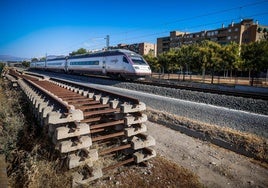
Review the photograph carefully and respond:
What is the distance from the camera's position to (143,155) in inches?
176

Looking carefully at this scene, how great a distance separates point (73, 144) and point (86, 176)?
0.67 metres

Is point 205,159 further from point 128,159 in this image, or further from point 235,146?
point 128,159

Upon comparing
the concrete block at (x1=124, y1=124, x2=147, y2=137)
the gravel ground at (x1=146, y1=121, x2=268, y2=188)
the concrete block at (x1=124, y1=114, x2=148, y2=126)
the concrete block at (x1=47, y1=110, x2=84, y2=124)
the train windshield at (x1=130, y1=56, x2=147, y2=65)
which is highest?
the train windshield at (x1=130, y1=56, x2=147, y2=65)

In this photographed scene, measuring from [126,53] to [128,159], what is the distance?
48.0 ft

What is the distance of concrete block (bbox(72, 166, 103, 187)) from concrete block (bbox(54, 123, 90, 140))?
0.73 m

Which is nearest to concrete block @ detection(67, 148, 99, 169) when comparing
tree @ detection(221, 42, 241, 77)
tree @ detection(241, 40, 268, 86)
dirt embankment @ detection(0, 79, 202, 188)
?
dirt embankment @ detection(0, 79, 202, 188)

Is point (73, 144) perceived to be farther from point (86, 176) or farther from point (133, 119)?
point (133, 119)

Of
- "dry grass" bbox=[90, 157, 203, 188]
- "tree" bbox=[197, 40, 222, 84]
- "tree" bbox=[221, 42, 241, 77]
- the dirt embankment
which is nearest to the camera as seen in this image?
the dirt embankment

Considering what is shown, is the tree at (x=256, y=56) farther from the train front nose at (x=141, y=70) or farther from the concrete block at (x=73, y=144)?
the concrete block at (x=73, y=144)

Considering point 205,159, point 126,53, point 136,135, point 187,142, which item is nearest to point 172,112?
point 187,142

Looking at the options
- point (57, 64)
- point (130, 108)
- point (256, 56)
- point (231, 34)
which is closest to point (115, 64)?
point (130, 108)

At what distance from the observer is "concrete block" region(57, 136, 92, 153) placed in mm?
3373

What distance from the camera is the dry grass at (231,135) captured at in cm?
579

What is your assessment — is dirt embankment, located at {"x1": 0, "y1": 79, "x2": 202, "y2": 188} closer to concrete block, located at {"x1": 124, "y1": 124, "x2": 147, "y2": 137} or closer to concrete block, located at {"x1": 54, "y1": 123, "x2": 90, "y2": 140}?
concrete block, located at {"x1": 54, "y1": 123, "x2": 90, "y2": 140}
